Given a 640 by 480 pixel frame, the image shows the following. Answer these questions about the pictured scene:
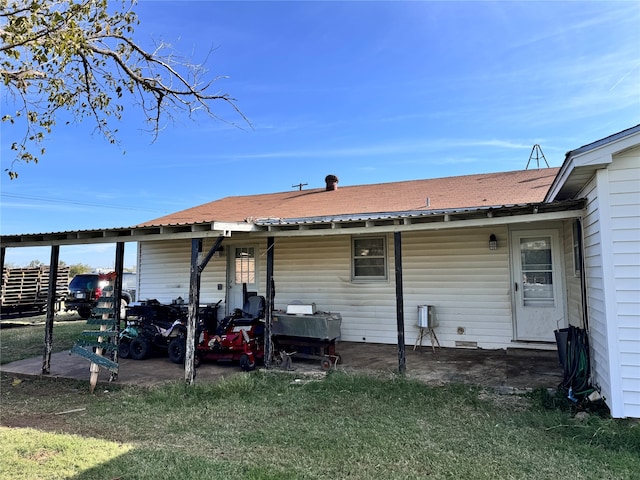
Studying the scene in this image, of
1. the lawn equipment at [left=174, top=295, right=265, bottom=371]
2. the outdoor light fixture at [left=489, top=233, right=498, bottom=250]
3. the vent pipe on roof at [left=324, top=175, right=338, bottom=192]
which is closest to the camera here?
the lawn equipment at [left=174, top=295, right=265, bottom=371]

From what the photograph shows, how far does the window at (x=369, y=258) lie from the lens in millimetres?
8289

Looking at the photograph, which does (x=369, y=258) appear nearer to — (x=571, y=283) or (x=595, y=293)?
(x=571, y=283)

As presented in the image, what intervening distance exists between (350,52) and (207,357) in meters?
7.29

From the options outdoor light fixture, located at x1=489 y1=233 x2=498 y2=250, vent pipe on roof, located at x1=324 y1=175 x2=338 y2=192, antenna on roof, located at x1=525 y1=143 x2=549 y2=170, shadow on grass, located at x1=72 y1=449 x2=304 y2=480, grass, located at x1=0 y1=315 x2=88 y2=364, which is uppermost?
antenna on roof, located at x1=525 y1=143 x2=549 y2=170

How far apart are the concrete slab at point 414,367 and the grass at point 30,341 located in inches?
30.2

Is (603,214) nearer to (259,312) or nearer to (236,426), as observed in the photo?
(236,426)

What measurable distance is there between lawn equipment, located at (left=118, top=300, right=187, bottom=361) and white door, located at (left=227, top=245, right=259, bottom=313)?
1.83 m

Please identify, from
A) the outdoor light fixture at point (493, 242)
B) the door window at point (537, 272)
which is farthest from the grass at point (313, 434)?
the outdoor light fixture at point (493, 242)

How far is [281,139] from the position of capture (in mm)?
16250

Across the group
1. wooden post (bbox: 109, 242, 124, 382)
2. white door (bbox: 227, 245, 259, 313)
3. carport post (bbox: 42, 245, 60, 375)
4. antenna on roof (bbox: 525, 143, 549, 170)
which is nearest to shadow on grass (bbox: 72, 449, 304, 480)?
wooden post (bbox: 109, 242, 124, 382)

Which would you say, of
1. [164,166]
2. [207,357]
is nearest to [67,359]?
[207,357]

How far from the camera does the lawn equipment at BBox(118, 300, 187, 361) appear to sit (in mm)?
7164

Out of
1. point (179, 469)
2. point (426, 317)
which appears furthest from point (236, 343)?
point (426, 317)

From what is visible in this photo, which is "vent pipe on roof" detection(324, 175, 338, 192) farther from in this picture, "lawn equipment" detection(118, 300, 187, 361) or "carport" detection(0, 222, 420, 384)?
"lawn equipment" detection(118, 300, 187, 361)
